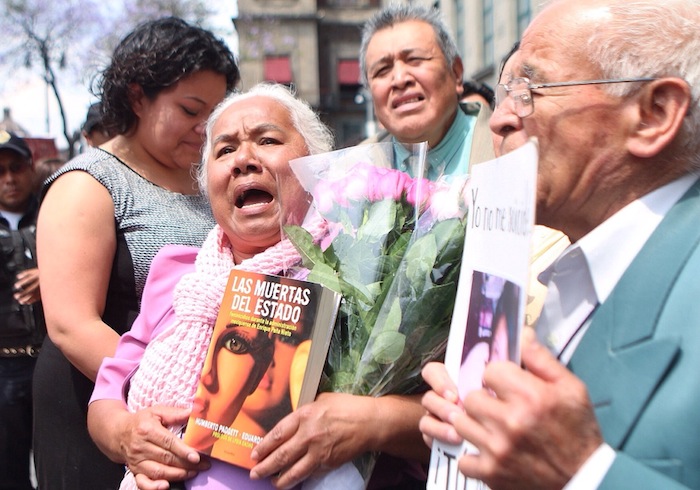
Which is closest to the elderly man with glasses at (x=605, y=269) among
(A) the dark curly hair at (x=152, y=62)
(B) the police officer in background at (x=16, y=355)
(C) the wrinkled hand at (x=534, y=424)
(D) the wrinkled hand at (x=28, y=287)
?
(C) the wrinkled hand at (x=534, y=424)

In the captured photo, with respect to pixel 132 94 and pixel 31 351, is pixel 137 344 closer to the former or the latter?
pixel 132 94

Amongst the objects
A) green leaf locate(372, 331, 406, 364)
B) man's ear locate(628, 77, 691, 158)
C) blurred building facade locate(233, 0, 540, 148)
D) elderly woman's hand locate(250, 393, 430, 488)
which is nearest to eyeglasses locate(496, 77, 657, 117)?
man's ear locate(628, 77, 691, 158)

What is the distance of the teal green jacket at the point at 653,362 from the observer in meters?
1.10

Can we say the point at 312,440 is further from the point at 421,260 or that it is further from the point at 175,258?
the point at 175,258

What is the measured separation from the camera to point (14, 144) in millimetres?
5023

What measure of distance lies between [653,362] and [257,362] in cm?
79

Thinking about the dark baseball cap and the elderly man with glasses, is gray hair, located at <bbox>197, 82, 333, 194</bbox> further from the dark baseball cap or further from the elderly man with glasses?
the dark baseball cap

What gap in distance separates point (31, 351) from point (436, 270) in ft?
10.2

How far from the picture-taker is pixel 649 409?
3.71 feet

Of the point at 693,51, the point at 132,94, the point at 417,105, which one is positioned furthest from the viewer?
the point at 417,105

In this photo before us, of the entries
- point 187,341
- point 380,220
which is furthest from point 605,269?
point 187,341

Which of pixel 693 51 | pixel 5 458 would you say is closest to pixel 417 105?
pixel 693 51

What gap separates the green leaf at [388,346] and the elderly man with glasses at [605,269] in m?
0.10

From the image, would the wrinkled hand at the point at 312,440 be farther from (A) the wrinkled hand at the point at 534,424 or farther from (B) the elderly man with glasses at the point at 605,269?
(A) the wrinkled hand at the point at 534,424
